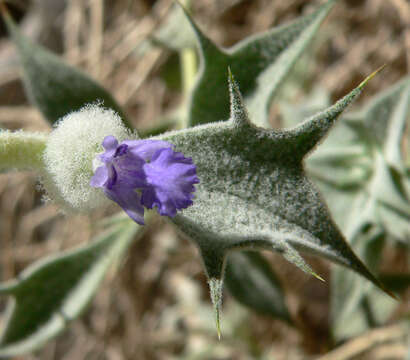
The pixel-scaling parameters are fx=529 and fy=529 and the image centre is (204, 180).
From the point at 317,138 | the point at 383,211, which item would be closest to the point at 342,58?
the point at 383,211

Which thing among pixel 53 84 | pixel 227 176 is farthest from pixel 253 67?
pixel 53 84

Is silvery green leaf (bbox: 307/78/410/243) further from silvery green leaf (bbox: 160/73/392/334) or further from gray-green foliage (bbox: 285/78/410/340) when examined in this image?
silvery green leaf (bbox: 160/73/392/334)

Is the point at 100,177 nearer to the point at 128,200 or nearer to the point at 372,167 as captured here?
the point at 128,200

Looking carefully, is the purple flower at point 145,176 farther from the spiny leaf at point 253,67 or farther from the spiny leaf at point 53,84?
the spiny leaf at point 53,84

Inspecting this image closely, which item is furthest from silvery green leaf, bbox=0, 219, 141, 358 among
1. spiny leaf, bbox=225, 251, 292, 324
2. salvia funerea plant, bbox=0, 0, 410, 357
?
spiny leaf, bbox=225, 251, 292, 324

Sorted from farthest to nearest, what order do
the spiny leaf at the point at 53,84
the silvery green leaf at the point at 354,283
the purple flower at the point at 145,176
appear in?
the silvery green leaf at the point at 354,283, the spiny leaf at the point at 53,84, the purple flower at the point at 145,176

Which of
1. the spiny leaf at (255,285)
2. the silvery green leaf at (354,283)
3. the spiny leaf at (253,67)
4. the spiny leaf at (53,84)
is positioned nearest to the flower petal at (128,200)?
the spiny leaf at (253,67)

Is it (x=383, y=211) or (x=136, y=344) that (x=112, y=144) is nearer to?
(x=383, y=211)
